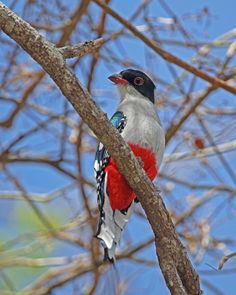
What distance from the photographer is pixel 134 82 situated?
375 cm

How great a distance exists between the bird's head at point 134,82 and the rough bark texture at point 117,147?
3.84 feet

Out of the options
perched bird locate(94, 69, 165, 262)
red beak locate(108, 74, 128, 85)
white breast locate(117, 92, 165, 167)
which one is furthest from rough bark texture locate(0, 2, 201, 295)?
red beak locate(108, 74, 128, 85)

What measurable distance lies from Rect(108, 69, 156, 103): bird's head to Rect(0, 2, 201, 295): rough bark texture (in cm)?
117

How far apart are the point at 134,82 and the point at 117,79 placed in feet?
0.34

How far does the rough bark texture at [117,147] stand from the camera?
2.38m

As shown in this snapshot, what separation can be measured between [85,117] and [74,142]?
220 cm

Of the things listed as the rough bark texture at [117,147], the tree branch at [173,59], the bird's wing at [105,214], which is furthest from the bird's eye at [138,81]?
the rough bark texture at [117,147]

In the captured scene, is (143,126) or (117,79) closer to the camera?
(143,126)

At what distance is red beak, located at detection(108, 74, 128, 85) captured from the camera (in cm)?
368

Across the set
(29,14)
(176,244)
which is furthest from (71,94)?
(29,14)

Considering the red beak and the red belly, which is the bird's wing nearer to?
the red belly

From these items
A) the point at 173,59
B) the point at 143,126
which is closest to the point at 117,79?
the point at 173,59

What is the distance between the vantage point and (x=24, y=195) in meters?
4.87

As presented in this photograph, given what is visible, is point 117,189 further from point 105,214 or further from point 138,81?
point 138,81
